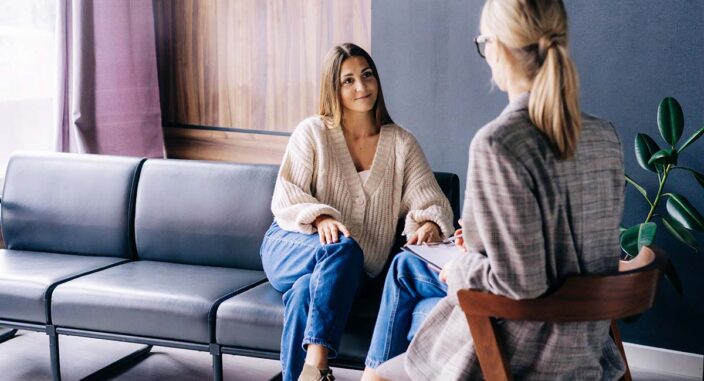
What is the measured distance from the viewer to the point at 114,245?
119 inches

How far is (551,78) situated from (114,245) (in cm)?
211

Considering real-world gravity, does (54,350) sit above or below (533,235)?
below

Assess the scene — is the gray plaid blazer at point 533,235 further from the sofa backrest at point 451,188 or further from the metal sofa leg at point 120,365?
the metal sofa leg at point 120,365

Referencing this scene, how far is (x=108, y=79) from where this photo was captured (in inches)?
139

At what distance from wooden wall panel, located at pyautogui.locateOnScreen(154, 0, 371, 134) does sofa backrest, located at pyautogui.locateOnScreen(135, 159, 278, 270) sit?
2.29ft

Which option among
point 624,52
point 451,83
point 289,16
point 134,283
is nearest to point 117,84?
point 289,16

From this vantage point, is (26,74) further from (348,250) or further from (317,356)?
→ (317,356)

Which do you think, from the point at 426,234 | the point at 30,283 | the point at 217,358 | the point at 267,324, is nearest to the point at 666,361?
the point at 426,234

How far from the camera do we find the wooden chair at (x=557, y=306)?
4.51 feet

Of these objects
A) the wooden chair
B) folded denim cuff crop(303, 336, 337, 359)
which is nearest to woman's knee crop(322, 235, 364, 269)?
folded denim cuff crop(303, 336, 337, 359)

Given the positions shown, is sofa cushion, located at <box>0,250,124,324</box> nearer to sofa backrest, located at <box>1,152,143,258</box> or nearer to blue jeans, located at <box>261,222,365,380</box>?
sofa backrest, located at <box>1,152,143,258</box>

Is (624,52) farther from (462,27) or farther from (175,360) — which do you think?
(175,360)

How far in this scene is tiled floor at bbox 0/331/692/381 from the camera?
2898mm

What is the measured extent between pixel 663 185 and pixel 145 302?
175 centimetres
